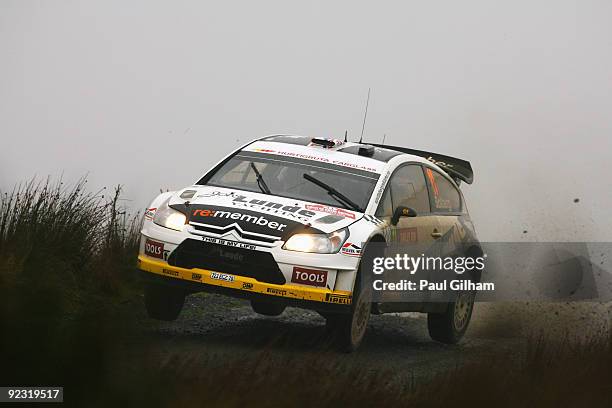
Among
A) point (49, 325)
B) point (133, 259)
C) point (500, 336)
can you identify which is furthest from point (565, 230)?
point (49, 325)

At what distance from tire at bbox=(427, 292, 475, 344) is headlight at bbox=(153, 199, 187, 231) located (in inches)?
118

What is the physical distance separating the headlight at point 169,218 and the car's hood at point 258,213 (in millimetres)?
53

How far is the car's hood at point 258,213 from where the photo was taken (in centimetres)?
1025

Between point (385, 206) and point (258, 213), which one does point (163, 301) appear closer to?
point (258, 213)

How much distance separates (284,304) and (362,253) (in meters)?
0.74

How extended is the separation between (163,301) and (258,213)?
3.72 feet

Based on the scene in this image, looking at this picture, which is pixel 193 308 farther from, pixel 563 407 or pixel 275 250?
pixel 563 407

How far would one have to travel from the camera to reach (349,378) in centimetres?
742

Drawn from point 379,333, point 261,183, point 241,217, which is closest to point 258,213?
point 241,217

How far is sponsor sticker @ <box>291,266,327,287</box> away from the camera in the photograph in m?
10.1

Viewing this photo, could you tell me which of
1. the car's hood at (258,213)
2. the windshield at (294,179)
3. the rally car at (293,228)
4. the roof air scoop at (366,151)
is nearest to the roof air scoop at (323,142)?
the rally car at (293,228)

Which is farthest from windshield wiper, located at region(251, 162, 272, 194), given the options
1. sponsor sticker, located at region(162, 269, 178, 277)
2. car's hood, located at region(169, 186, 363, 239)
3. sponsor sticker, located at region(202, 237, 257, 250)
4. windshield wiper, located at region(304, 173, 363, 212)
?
sponsor sticker, located at region(162, 269, 178, 277)

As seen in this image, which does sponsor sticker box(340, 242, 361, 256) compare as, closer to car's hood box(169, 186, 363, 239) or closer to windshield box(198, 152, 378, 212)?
car's hood box(169, 186, 363, 239)

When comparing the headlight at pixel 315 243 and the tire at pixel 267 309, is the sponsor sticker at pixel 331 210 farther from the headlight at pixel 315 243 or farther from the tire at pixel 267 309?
the tire at pixel 267 309
